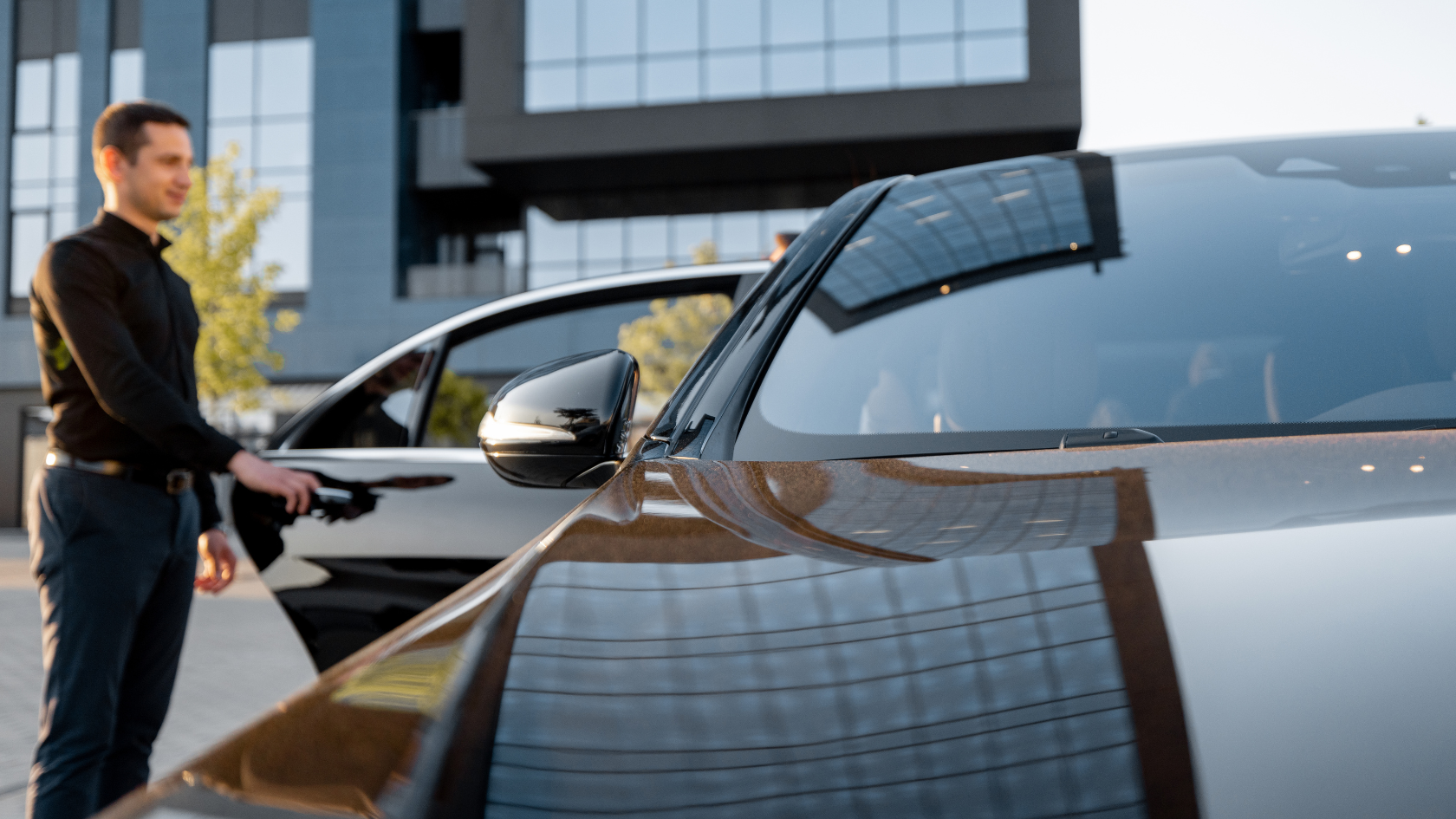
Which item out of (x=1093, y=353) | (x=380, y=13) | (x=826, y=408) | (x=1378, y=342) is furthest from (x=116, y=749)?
(x=380, y=13)

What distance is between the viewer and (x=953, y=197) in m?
1.92

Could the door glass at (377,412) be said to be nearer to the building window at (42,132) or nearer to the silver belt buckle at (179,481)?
the silver belt buckle at (179,481)

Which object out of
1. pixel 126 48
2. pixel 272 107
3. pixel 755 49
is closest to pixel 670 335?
pixel 755 49

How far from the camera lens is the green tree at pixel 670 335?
360cm

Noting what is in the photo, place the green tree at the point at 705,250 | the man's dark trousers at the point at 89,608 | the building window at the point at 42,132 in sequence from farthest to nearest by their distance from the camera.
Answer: the building window at the point at 42,132 → the green tree at the point at 705,250 → the man's dark trousers at the point at 89,608

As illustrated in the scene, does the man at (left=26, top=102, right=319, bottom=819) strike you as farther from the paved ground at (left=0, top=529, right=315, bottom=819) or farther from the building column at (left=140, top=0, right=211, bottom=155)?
the building column at (left=140, top=0, right=211, bottom=155)

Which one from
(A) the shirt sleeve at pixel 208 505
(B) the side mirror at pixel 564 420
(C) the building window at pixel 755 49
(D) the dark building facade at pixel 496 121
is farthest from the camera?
(D) the dark building facade at pixel 496 121

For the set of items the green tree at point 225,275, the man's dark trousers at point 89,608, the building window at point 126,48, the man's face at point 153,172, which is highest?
the building window at point 126,48

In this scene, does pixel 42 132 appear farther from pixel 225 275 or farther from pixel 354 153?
pixel 225 275

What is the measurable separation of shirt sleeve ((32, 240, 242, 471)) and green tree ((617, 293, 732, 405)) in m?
1.19

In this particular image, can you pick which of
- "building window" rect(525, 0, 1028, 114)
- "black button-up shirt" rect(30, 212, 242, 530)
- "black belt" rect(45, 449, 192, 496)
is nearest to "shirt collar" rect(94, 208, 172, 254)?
"black button-up shirt" rect(30, 212, 242, 530)

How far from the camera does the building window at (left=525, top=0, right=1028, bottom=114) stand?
21500 millimetres

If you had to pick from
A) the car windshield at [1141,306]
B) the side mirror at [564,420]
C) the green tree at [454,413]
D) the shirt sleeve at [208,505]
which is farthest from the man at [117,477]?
the car windshield at [1141,306]

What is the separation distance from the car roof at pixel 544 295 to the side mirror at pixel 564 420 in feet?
5.05
